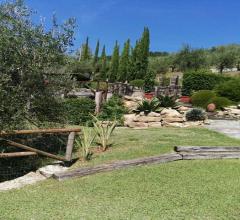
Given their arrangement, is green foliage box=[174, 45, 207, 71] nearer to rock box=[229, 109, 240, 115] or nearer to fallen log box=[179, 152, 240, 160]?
rock box=[229, 109, 240, 115]

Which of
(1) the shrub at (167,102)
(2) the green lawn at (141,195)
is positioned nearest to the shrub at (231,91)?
(1) the shrub at (167,102)

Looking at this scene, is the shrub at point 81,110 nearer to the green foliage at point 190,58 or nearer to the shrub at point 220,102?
the shrub at point 220,102

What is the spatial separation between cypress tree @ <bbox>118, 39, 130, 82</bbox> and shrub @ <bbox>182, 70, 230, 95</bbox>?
80.3ft

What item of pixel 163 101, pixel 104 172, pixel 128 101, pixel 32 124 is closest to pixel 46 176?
pixel 104 172

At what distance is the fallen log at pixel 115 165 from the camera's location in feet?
30.5

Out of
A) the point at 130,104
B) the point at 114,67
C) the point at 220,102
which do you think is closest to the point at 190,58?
the point at 114,67

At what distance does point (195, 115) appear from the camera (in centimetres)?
1930

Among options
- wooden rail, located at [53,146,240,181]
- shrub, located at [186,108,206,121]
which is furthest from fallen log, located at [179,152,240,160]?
shrub, located at [186,108,206,121]

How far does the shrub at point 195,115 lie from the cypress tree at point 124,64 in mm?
41965

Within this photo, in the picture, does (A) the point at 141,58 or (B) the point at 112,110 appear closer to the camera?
(B) the point at 112,110

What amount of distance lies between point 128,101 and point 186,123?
5.16 metres

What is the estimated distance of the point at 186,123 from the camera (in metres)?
18.7

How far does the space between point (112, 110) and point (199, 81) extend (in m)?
18.6

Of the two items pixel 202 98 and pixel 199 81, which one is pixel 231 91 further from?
pixel 199 81
